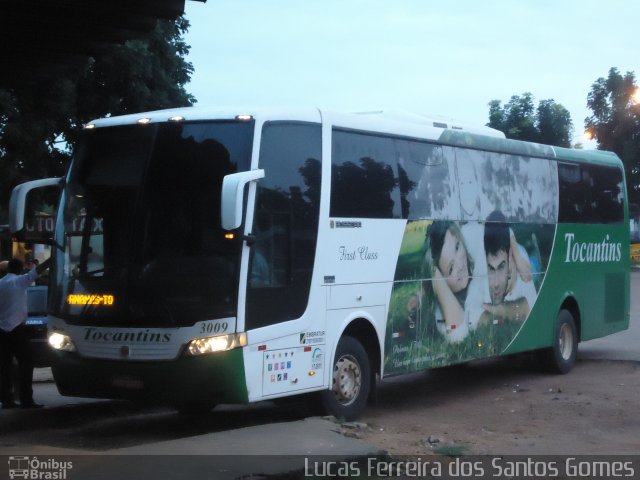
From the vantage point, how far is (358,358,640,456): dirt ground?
9.77 m

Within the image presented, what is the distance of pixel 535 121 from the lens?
177ft

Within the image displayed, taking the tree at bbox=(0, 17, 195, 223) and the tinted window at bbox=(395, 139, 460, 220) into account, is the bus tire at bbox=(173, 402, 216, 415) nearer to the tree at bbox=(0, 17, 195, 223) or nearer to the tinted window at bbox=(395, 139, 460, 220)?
the tinted window at bbox=(395, 139, 460, 220)

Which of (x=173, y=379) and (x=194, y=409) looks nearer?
(x=173, y=379)

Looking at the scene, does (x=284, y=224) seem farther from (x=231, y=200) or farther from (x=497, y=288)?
(x=497, y=288)

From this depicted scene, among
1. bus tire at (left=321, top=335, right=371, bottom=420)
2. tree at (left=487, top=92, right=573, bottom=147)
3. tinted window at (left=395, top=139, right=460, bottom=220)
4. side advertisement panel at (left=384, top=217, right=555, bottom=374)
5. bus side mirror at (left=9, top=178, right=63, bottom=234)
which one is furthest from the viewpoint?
tree at (left=487, top=92, right=573, bottom=147)

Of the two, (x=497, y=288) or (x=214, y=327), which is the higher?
(x=497, y=288)

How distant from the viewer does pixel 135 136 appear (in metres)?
10.0

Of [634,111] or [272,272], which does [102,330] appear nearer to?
[272,272]

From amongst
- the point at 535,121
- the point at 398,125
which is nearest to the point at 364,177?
the point at 398,125

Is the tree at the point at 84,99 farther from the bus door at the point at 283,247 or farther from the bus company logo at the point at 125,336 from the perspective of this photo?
the bus company logo at the point at 125,336

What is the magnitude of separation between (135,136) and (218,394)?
272 cm

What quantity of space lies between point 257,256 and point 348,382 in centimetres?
211

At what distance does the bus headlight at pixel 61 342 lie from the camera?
386 inches

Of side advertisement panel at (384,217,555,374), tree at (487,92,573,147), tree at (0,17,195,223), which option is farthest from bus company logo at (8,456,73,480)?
tree at (487,92,573,147)
